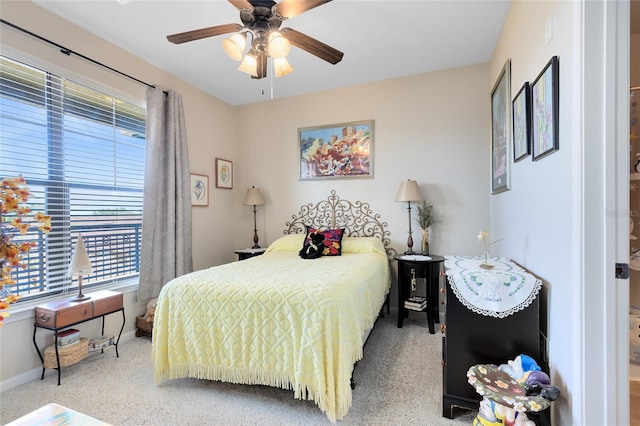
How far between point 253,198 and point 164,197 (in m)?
1.13

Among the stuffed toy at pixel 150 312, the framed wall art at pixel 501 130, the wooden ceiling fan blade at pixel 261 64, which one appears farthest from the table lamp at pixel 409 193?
the stuffed toy at pixel 150 312

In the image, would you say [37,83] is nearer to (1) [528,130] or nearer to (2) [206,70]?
(2) [206,70]

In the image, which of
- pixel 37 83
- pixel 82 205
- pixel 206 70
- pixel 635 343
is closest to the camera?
pixel 635 343

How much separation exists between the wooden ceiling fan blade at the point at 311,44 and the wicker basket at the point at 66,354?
2719 millimetres

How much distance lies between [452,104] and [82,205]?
3762 mm

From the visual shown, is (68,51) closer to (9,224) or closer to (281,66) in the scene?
(281,66)

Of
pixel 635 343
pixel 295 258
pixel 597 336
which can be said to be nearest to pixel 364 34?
pixel 295 258

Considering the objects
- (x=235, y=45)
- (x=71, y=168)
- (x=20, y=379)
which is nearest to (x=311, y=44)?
(x=235, y=45)

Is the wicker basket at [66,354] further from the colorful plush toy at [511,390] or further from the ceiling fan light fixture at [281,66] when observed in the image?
the colorful plush toy at [511,390]

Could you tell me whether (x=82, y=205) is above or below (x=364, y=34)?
below

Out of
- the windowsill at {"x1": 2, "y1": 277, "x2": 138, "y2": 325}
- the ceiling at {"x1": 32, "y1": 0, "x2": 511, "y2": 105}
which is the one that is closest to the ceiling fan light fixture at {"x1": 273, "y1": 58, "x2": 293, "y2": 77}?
the ceiling at {"x1": 32, "y1": 0, "x2": 511, "y2": 105}

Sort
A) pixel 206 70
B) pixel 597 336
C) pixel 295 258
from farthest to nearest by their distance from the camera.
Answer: pixel 206 70
pixel 295 258
pixel 597 336

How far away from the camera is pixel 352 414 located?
170cm

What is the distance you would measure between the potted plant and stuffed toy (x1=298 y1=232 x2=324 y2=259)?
1.12 meters
